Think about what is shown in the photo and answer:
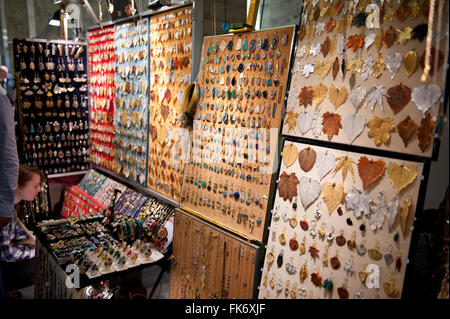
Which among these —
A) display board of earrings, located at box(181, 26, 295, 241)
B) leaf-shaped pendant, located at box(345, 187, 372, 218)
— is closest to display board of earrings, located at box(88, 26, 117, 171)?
display board of earrings, located at box(181, 26, 295, 241)

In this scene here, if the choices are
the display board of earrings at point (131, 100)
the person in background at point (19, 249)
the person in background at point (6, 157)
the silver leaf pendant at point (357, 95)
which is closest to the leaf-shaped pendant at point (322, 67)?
the silver leaf pendant at point (357, 95)

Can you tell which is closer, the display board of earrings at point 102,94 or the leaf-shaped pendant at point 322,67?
the leaf-shaped pendant at point 322,67

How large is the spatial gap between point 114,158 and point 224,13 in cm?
267

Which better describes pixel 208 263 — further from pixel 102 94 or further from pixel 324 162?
pixel 102 94

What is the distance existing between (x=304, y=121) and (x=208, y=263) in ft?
4.68

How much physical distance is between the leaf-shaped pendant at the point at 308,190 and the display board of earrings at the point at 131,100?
2.41 metres

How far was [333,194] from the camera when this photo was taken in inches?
80.1

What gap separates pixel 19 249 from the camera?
327 centimetres

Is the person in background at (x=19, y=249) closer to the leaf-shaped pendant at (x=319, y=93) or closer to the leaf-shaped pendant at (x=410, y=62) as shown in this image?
the leaf-shaped pendant at (x=319, y=93)

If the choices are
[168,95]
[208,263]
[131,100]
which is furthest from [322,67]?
[131,100]

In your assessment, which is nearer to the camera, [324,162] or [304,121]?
[324,162]

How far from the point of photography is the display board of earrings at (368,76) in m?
1.65

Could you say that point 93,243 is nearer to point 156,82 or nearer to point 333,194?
point 156,82

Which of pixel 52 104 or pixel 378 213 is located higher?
pixel 52 104
